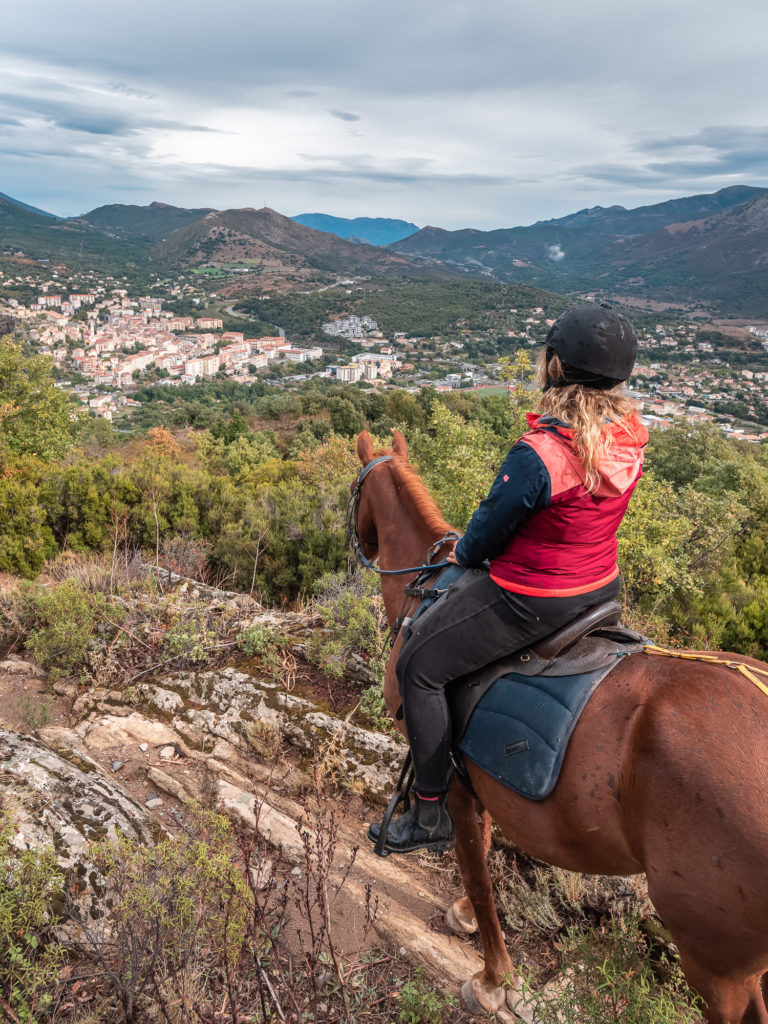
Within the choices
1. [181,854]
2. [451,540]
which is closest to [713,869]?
[451,540]

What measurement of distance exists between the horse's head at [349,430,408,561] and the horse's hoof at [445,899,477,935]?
2.14m

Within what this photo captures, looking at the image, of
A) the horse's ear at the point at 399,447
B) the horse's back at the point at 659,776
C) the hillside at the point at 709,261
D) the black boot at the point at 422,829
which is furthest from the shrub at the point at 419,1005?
the hillside at the point at 709,261

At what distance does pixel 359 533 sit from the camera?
145 inches

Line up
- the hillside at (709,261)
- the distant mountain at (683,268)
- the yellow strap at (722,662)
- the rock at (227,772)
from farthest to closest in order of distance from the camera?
the distant mountain at (683,268), the hillside at (709,261), the rock at (227,772), the yellow strap at (722,662)

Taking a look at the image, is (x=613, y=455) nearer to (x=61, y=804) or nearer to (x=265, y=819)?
(x=265, y=819)

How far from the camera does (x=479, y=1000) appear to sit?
278cm

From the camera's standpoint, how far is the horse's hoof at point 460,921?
318 centimetres

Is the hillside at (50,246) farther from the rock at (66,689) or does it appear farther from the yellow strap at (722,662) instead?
the yellow strap at (722,662)

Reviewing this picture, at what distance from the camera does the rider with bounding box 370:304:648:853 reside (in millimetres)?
2012

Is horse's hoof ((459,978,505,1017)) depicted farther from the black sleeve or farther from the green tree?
the green tree

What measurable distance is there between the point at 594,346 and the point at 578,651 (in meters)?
1.20

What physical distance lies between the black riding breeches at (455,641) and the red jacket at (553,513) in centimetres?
6

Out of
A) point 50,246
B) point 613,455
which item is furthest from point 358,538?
point 50,246

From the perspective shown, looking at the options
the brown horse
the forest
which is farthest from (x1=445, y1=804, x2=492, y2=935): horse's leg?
the forest
